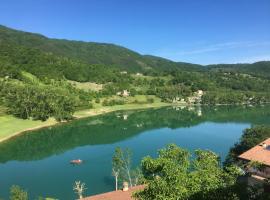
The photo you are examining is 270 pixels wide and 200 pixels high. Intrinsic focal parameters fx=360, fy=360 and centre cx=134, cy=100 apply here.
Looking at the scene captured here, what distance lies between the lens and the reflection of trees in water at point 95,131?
108312 mm

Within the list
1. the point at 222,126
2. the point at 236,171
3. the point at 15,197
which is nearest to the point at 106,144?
the point at 222,126

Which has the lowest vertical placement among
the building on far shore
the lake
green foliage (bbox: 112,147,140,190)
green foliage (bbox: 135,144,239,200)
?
the lake

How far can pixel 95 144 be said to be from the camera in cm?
11644

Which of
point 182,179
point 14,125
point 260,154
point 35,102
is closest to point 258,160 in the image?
point 260,154

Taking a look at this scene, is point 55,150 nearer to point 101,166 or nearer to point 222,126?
point 101,166

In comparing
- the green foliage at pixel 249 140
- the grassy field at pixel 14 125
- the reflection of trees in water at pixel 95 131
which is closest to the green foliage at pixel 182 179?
the green foliage at pixel 249 140

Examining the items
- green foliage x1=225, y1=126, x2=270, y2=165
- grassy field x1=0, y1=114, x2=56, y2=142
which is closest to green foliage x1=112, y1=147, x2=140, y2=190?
green foliage x1=225, y1=126, x2=270, y2=165

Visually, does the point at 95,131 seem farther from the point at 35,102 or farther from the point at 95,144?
the point at 35,102

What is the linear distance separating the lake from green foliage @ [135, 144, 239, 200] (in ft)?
144

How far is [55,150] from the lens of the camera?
10994cm

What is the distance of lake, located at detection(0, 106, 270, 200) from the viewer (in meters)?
72.3

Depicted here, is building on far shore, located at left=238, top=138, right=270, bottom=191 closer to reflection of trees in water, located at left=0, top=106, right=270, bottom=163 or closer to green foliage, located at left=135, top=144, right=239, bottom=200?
green foliage, located at left=135, top=144, right=239, bottom=200

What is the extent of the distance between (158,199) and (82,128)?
13174 centimetres

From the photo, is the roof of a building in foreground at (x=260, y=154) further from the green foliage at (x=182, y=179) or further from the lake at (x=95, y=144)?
the lake at (x=95, y=144)
